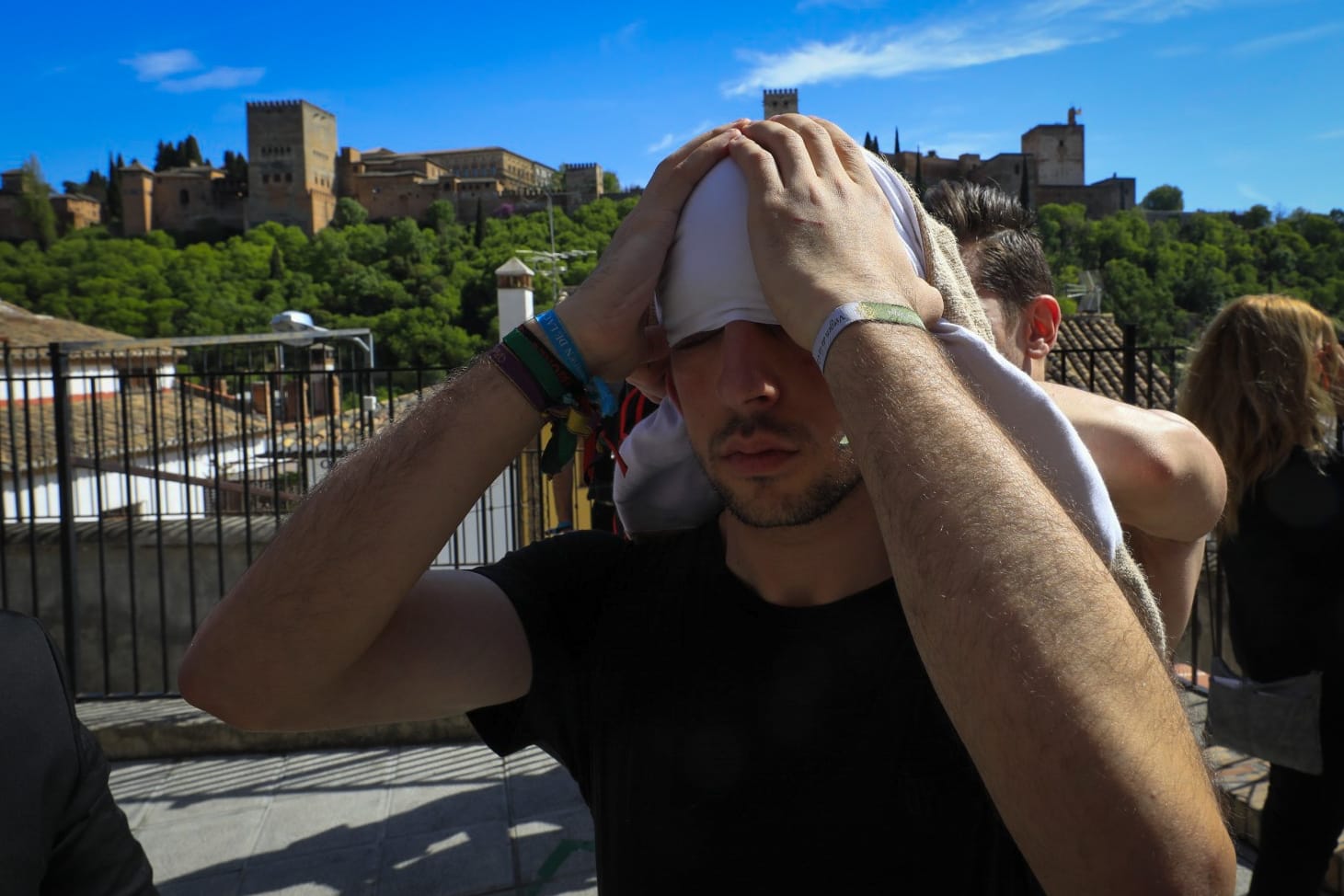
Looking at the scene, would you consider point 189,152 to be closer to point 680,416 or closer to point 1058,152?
point 1058,152

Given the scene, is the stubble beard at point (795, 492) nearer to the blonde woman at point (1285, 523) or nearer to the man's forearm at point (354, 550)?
the man's forearm at point (354, 550)

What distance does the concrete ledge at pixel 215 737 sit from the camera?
536cm

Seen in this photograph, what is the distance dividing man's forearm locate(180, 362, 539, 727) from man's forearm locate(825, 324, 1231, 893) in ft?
1.74

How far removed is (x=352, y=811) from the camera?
4.66m

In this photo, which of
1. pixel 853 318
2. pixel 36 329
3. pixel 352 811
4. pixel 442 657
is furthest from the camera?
pixel 36 329

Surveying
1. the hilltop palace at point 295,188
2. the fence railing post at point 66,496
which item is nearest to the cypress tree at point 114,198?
the hilltop palace at point 295,188

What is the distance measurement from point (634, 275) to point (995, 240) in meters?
0.97

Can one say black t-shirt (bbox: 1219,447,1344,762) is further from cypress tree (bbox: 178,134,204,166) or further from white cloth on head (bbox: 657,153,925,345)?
cypress tree (bbox: 178,134,204,166)

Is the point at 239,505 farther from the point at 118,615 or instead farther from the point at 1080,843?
the point at 1080,843

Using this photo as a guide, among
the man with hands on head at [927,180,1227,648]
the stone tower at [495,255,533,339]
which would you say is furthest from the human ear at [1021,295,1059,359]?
the stone tower at [495,255,533,339]

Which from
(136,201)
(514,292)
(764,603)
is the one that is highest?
(136,201)

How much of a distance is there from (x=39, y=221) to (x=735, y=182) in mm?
105534

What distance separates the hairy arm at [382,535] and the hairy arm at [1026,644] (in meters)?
0.37

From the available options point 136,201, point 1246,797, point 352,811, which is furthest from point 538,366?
point 136,201
